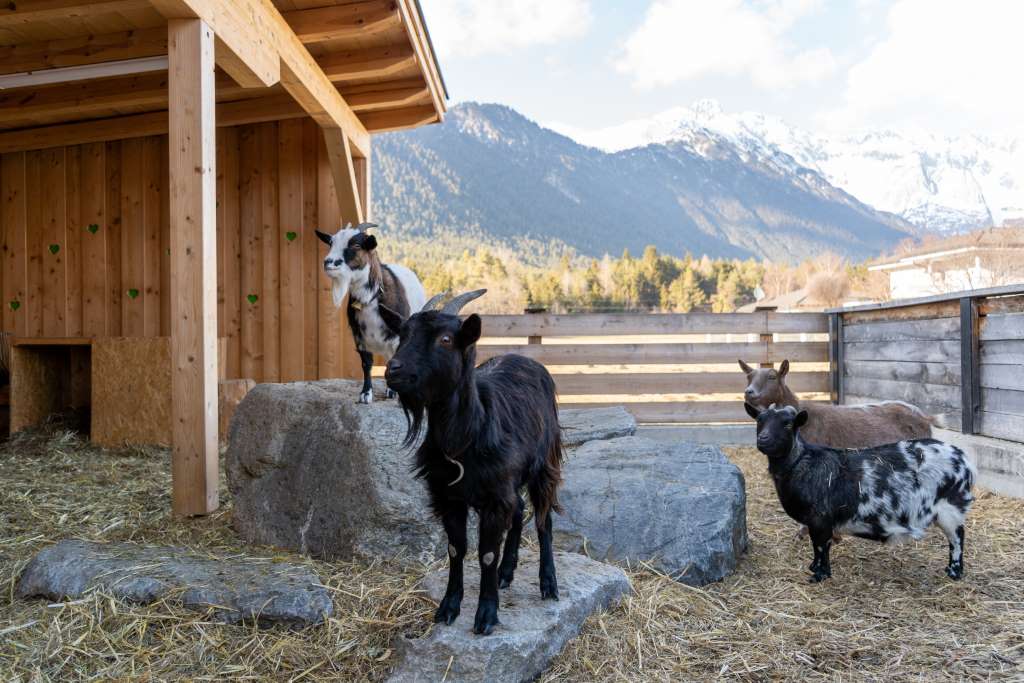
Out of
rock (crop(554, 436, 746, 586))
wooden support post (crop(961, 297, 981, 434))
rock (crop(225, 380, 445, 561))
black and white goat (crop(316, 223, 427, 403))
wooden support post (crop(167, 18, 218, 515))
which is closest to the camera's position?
rock (crop(225, 380, 445, 561))

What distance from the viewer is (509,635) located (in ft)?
9.21

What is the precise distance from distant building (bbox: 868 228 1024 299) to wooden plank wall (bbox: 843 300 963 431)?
60.0 feet

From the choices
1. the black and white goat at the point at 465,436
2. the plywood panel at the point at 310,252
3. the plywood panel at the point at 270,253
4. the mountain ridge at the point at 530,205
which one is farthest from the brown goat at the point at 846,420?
the mountain ridge at the point at 530,205

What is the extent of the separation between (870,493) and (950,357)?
3154 millimetres

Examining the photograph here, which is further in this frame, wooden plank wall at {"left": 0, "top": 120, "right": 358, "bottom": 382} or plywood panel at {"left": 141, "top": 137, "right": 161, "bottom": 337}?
plywood panel at {"left": 141, "top": 137, "right": 161, "bottom": 337}

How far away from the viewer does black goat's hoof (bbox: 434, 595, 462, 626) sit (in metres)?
2.91

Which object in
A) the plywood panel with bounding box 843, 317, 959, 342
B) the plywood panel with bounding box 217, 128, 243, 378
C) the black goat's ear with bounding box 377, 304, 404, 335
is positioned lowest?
the plywood panel with bounding box 843, 317, 959, 342

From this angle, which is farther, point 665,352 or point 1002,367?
point 665,352

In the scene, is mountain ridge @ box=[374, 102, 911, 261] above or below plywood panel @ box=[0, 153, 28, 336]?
above

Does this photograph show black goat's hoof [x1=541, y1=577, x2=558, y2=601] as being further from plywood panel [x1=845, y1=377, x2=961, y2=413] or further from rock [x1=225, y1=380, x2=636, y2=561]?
plywood panel [x1=845, y1=377, x2=961, y2=413]

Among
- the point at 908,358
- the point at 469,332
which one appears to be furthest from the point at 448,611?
the point at 908,358

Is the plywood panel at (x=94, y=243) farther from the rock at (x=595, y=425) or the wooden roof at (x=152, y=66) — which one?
the rock at (x=595, y=425)

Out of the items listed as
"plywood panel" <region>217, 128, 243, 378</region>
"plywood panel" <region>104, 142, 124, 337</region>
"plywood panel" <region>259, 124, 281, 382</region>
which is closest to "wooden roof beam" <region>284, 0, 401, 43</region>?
"plywood panel" <region>259, 124, 281, 382</region>

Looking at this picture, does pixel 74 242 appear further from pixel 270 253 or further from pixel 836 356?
pixel 836 356
